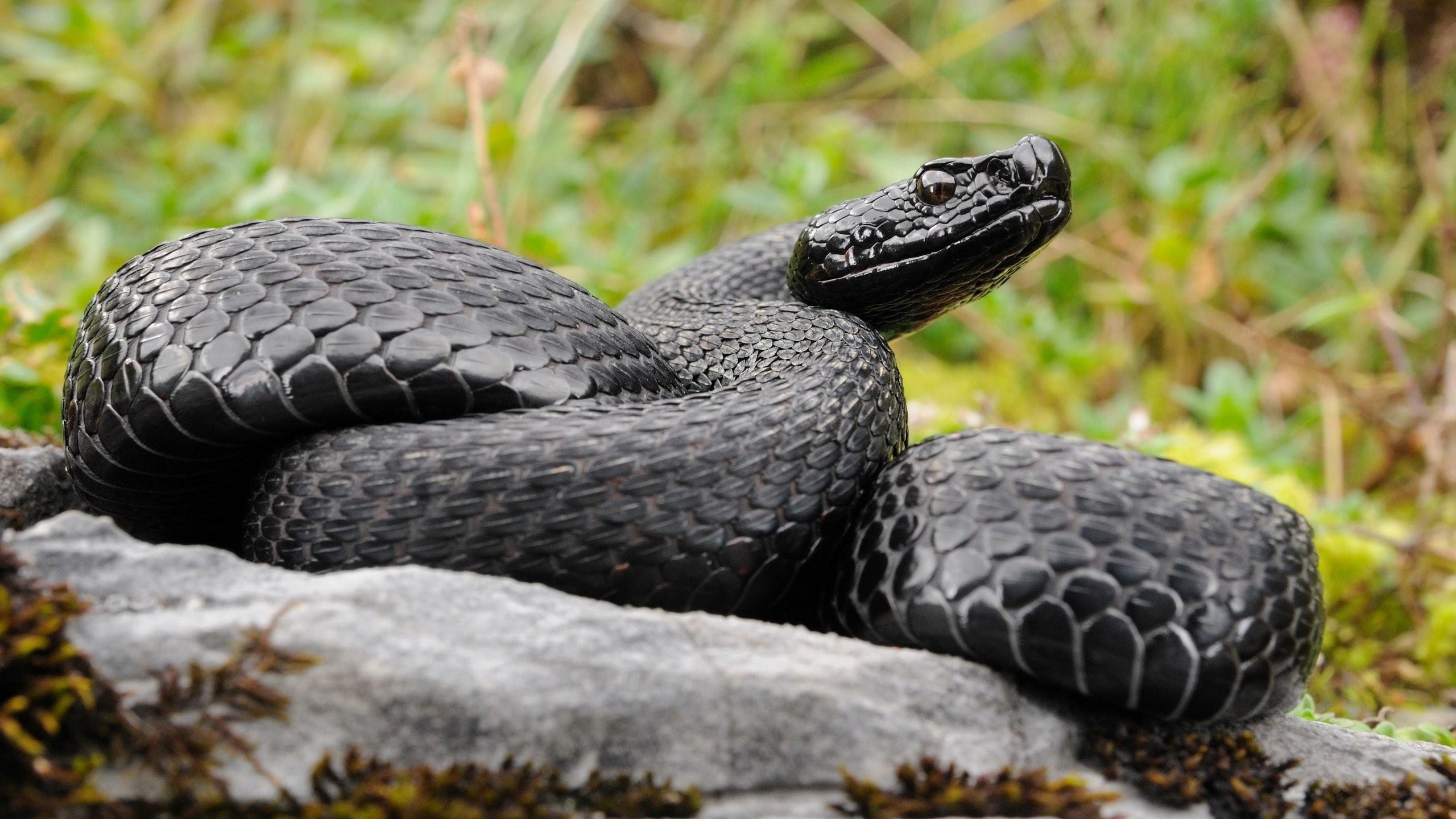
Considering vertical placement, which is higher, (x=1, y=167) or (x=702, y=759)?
(x=1, y=167)

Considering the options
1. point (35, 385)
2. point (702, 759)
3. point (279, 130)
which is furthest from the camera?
point (279, 130)

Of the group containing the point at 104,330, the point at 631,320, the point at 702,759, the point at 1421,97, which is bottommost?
the point at 702,759

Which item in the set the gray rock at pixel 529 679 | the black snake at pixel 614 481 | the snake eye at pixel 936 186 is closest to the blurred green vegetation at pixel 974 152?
the snake eye at pixel 936 186

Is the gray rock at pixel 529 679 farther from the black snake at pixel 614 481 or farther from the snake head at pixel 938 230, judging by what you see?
the snake head at pixel 938 230

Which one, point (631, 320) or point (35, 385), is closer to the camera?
point (631, 320)

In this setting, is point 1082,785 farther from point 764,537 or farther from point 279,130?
point 279,130

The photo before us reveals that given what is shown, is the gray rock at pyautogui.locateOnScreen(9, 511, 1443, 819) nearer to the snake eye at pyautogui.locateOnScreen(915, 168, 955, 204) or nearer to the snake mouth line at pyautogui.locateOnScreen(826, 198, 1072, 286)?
the snake mouth line at pyautogui.locateOnScreen(826, 198, 1072, 286)

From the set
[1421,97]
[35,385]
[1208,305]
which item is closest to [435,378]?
[35,385]
